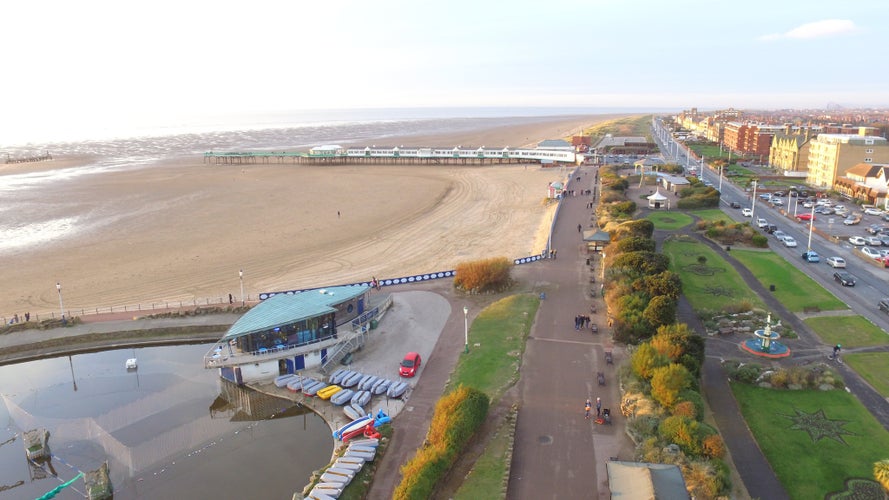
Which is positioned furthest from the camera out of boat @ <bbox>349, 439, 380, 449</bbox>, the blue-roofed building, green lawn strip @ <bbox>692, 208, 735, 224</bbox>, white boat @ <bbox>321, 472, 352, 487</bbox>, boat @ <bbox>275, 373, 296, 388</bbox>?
green lawn strip @ <bbox>692, 208, 735, 224</bbox>

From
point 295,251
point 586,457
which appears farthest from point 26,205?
point 586,457

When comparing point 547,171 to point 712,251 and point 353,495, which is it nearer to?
point 712,251

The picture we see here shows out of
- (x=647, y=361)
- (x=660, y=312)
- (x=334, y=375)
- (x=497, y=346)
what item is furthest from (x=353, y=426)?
(x=660, y=312)

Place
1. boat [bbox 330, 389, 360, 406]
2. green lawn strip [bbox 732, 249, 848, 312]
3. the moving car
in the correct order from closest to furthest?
boat [bbox 330, 389, 360, 406]
green lawn strip [bbox 732, 249, 848, 312]
the moving car

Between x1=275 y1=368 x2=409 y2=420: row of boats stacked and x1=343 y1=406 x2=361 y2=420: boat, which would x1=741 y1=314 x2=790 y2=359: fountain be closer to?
x1=275 y1=368 x2=409 y2=420: row of boats stacked

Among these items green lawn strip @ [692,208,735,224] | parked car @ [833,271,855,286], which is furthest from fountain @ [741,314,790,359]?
green lawn strip @ [692,208,735,224]

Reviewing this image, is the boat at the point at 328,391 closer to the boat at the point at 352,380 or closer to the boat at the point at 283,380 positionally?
the boat at the point at 352,380

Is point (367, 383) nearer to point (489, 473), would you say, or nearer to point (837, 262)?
point (489, 473)
